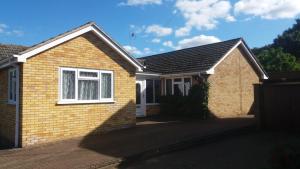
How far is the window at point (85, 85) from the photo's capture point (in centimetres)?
1172

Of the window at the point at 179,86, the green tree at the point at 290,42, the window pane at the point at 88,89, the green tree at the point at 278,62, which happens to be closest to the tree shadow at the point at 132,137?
the window pane at the point at 88,89

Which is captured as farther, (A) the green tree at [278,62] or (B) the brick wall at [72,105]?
(A) the green tree at [278,62]

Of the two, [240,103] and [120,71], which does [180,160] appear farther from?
[240,103]

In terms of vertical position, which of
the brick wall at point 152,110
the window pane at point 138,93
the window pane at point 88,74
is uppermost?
the window pane at point 88,74

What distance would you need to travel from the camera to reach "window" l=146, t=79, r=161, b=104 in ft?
64.3

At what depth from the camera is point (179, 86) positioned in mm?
19172

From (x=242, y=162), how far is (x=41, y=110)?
6.96m

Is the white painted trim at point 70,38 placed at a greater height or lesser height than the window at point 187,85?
greater

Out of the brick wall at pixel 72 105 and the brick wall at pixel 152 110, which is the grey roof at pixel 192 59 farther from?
the brick wall at pixel 72 105

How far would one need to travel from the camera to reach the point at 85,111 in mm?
12219

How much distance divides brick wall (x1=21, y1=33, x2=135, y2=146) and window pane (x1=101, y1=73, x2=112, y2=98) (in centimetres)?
28

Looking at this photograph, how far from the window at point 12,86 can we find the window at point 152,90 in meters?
9.11

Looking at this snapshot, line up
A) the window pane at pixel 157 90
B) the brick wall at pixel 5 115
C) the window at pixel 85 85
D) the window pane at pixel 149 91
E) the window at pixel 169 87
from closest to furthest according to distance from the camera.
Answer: the brick wall at pixel 5 115
the window at pixel 85 85
the window pane at pixel 149 91
the window at pixel 169 87
the window pane at pixel 157 90

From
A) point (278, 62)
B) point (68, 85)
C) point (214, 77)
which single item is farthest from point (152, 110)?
point (278, 62)
